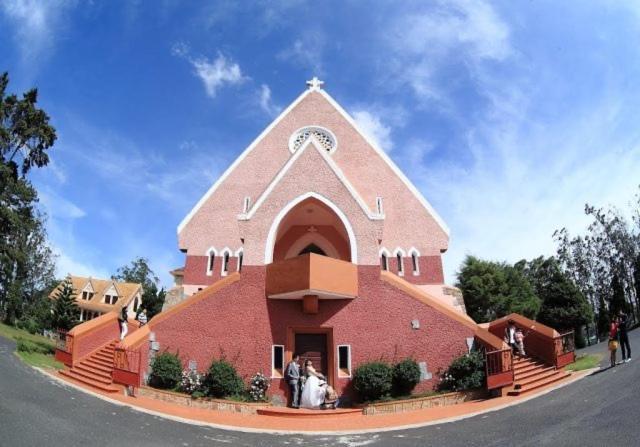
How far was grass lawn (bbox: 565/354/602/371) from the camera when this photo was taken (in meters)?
14.0

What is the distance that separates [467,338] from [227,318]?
311 inches

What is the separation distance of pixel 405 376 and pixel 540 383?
3.75m

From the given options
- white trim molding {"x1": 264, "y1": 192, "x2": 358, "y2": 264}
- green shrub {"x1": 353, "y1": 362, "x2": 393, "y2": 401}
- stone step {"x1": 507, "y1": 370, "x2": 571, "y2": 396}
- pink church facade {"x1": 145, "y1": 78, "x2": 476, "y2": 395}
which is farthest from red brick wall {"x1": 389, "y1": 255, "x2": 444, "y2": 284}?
stone step {"x1": 507, "y1": 370, "x2": 571, "y2": 396}

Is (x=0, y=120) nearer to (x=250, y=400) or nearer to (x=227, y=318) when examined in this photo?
(x=227, y=318)

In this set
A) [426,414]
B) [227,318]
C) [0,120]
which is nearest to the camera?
[426,414]

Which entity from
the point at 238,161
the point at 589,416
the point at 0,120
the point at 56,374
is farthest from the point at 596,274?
the point at 0,120

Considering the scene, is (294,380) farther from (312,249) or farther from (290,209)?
(312,249)

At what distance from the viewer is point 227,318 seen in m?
15.1

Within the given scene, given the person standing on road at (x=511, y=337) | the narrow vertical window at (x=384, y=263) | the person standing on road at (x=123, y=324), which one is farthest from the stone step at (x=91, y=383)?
the person standing on road at (x=511, y=337)

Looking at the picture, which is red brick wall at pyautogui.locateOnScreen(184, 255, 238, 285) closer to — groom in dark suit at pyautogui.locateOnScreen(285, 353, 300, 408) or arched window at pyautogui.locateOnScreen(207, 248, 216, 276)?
arched window at pyautogui.locateOnScreen(207, 248, 216, 276)

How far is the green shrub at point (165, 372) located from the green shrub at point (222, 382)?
99 centimetres

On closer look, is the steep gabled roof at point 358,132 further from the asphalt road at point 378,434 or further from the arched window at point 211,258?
the asphalt road at point 378,434

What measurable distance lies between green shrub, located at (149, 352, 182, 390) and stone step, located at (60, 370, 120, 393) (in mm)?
1234

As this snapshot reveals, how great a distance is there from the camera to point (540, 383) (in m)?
12.5
